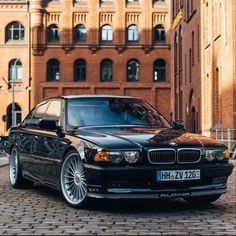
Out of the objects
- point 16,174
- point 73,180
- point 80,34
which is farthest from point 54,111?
point 80,34

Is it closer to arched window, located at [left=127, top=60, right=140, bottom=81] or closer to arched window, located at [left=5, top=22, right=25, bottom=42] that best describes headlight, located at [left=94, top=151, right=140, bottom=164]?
arched window, located at [left=127, top=60, right=140, bottom=81]

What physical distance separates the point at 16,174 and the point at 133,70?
40247mm

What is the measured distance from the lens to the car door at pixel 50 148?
7.27 metres

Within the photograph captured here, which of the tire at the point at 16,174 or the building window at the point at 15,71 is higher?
the building window at the point at 15,71

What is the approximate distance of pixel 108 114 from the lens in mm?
7633

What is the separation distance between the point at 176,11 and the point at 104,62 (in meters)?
9.70

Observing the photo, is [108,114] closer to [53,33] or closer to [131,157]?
[131,157]

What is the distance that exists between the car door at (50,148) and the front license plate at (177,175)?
146cm

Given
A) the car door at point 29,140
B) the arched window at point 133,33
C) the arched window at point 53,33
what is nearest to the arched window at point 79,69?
the arched window at point 53,33

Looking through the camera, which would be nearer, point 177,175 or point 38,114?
point 177,175

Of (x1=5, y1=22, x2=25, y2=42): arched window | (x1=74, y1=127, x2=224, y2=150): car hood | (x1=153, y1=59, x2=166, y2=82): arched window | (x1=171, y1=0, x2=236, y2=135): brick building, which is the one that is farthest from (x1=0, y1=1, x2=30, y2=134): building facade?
(x1=74, y1=127, x2=224, y2=150): car hood

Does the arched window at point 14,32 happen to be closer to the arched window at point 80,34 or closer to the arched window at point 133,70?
the arched window at point 80,34

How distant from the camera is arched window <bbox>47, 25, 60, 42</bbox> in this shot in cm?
4828

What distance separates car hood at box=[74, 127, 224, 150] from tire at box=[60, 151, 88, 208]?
340 millimetres
